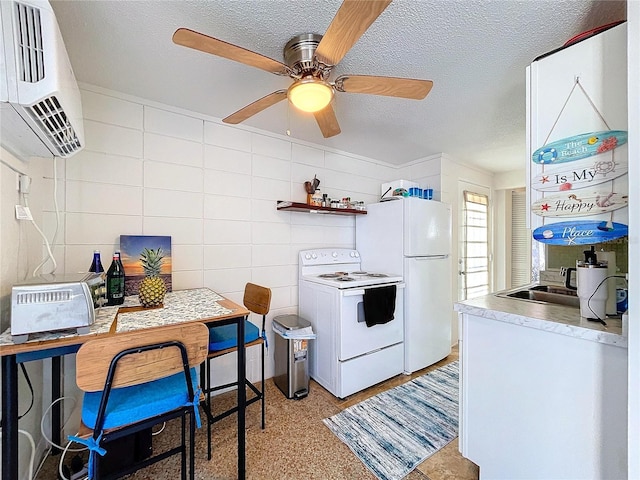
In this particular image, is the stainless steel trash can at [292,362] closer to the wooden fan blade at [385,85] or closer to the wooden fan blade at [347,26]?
the wooden fan blade at [385,85]

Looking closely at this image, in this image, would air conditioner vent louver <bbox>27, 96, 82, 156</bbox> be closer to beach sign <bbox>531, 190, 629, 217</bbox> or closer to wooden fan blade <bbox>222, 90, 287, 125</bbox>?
wooden fan blade <bbox>222, 90, 287, 125</bbox>

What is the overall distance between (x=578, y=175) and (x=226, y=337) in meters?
1.97

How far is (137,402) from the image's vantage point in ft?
3.51

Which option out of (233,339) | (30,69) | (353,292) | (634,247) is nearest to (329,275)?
(353,292)

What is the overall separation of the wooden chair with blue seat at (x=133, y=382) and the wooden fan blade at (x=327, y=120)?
135 centimetres

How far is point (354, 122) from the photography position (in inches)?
91.1

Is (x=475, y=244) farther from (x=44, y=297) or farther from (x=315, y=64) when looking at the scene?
(x=44, y=297)

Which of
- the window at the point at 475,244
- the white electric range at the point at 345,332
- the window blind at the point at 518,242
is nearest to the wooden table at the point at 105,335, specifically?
the white electric range at the point at 345,332

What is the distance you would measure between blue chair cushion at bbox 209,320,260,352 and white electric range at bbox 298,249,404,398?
2.30 feet

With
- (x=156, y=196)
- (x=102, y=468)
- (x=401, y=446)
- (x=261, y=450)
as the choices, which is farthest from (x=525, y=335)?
(x=156, y=196)

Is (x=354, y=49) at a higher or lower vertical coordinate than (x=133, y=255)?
higher

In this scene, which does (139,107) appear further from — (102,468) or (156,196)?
(102,468)

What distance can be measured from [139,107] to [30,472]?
2239mm

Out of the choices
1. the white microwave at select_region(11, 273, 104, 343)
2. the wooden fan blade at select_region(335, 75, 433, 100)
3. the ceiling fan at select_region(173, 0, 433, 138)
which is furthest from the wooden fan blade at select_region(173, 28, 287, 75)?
the white microwave at select_region(11, 273, 104, 343)
